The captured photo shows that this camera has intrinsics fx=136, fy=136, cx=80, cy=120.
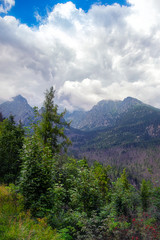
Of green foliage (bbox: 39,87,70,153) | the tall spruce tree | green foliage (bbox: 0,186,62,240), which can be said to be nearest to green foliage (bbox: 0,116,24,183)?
green foliage (bbox: 39,87,70,153)

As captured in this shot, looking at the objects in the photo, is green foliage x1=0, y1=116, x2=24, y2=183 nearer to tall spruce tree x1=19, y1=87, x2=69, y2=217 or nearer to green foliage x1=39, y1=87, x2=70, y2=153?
green foliage x1=39, y1=87, x2=70, y2=153

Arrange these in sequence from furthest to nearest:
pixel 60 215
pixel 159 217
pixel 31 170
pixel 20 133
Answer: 1. pixel 20 133
2. pixel 159 217
3. pixel 60 215
4. pixel 31 170

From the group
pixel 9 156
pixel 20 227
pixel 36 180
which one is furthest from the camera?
pixel 9 156

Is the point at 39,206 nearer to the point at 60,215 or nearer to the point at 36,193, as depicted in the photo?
the point at 36,193

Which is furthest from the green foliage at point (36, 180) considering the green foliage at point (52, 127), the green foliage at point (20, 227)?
the green foliage at point (52, 127)

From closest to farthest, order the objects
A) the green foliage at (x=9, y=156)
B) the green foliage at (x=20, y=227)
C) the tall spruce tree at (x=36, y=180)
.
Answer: the green foliage at (x=20, y=227) → the tall spruce tree at (x=36, y=180) → the green foliage at (x=9, y=156)

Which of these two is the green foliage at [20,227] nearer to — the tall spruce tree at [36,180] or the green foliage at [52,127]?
the tall spruce tree at [36,180]

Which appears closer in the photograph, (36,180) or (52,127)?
(36,180)

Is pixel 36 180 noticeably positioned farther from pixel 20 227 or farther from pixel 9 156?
pixel 9 156

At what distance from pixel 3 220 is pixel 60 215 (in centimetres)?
337

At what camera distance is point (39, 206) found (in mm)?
6570

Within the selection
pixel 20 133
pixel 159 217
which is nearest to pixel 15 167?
pixel 20 133

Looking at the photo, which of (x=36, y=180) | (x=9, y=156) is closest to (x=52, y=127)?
(x=9, y=156)

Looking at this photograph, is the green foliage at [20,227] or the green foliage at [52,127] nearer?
the green foliage at [20,227]
